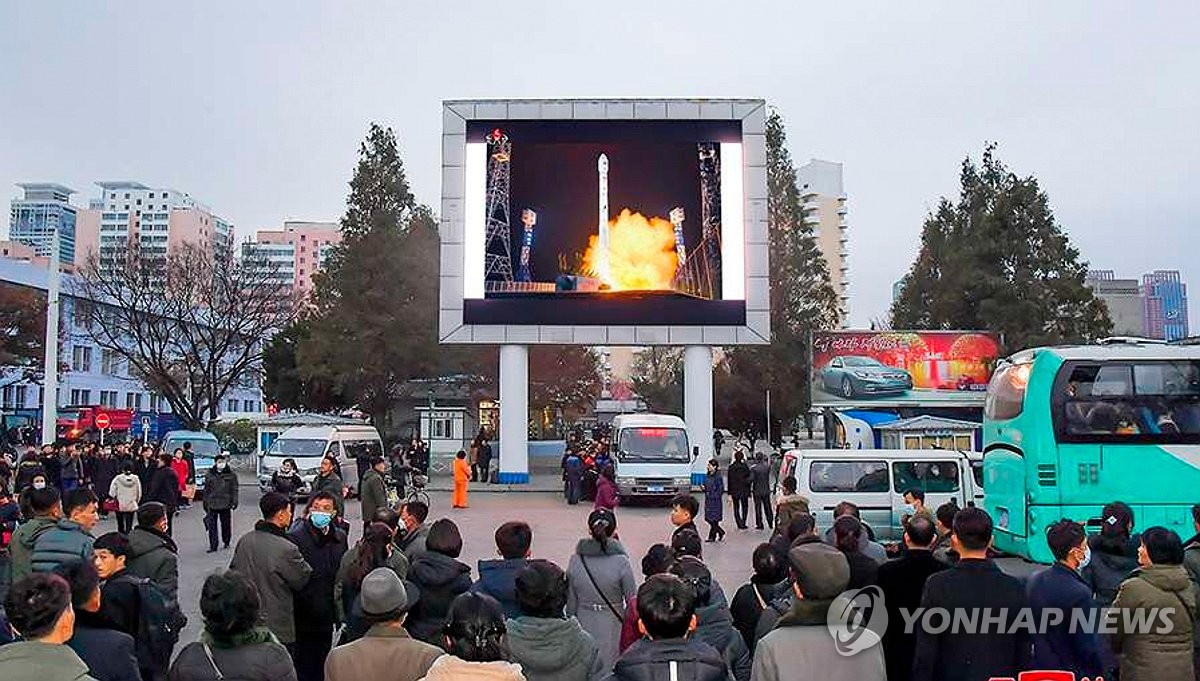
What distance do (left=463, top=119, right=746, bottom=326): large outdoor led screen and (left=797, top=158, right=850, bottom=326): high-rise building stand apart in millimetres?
90651

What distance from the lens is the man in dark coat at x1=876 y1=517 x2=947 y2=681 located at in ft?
18.8

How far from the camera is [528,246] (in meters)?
31.1

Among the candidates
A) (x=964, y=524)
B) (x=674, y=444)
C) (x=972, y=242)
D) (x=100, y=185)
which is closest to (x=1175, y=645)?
(x=964, y=524)

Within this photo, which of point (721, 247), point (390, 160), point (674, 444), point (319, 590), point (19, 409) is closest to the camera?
point (319, 590)

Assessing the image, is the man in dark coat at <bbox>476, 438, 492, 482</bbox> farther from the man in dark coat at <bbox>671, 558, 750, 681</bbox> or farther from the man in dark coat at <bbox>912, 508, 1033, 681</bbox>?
the man in dark coat at <bbox>912, 508, 1033, 681</bbox>

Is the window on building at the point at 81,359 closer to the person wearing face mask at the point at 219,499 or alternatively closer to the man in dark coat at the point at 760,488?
the person wearing face mask at the point at 219,499

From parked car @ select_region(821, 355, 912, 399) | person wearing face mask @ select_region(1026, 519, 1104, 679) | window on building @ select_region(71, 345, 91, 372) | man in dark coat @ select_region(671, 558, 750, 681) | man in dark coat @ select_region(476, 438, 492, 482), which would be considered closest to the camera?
man in dark coat @ select_region(671, 558, 750, 681)

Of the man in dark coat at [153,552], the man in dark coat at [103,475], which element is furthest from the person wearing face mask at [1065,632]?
the man in dark coat at [103,475]

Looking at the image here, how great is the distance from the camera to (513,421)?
108 ft

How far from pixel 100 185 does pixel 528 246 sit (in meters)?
151

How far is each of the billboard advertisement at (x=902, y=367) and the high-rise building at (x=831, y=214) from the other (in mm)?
81571

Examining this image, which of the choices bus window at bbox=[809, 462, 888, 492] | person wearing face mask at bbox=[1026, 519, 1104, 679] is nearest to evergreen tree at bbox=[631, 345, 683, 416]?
bus window at bbox=[809, 462, 888, 492]

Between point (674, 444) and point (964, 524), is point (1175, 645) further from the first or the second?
point (674, 444)

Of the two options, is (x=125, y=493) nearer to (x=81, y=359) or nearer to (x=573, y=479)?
(x=573, y=479)
